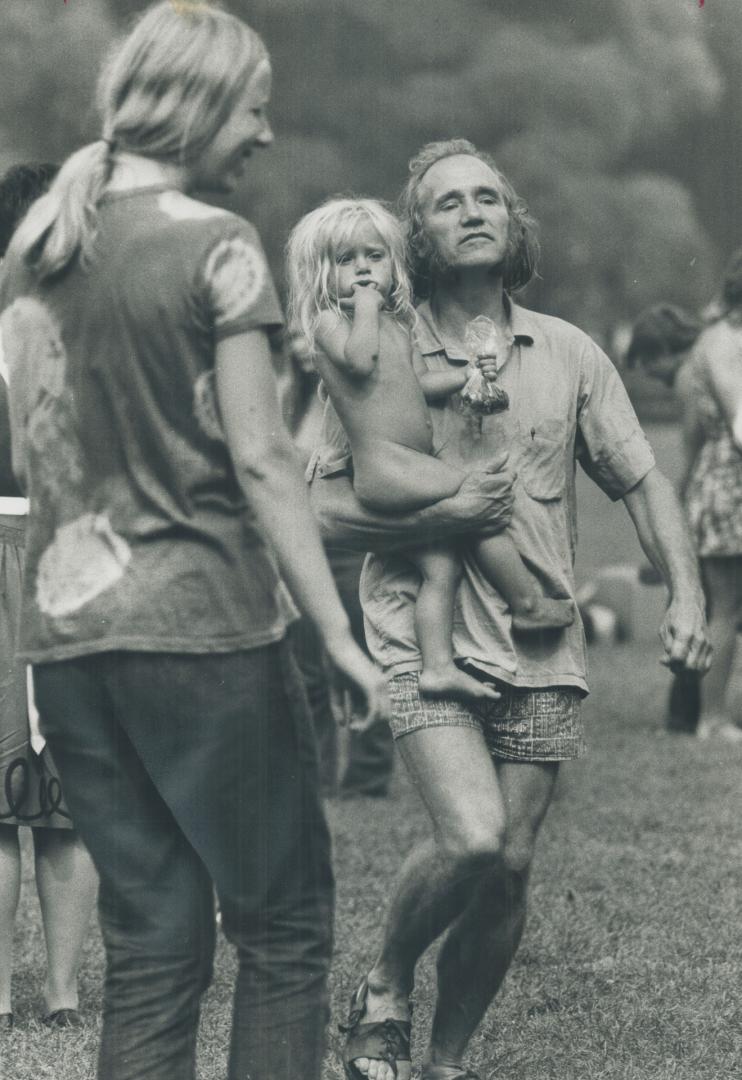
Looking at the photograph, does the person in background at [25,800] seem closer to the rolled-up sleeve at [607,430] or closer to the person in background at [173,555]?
the rolled-up sleeve at [607,430]

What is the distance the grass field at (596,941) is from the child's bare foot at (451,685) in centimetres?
92

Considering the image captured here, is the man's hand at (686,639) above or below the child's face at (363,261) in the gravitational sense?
below

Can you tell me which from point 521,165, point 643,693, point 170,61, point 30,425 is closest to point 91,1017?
point 30,425

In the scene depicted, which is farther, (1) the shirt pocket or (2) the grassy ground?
(2) the grassy ground

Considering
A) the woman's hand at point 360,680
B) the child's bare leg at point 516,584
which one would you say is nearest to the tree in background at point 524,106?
the child's bare leg at point 516,584

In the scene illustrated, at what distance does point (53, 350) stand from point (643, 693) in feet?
25.1

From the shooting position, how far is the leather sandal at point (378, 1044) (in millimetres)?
3785

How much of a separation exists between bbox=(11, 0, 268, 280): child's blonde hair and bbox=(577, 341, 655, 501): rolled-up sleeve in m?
1.37

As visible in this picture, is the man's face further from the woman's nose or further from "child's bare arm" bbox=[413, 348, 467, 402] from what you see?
"child's bare arm" bbox=[413, 348, 467, 402]

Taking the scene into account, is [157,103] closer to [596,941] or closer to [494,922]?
[494,922]

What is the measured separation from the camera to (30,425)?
8.98 feet

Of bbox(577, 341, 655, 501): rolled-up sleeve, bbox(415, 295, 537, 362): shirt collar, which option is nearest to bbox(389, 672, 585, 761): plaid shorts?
bbox(577, 341, 655, 501): rolled-up sleeve

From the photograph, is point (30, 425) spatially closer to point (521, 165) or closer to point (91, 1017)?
point (91, 1017)

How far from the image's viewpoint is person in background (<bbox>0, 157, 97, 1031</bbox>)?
13.8 ft
